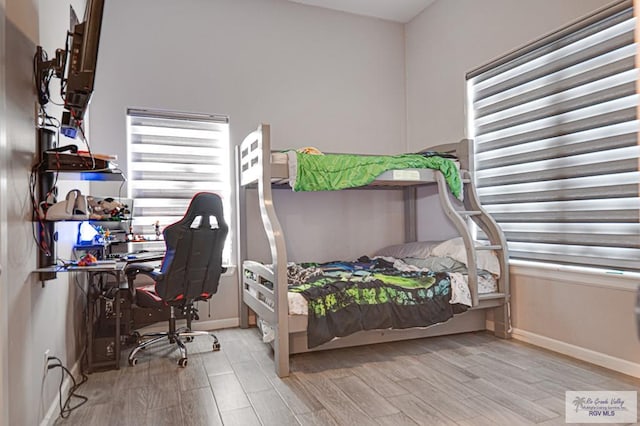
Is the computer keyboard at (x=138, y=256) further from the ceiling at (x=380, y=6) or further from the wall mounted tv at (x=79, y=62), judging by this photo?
the ceiling at (x=380, y=6)

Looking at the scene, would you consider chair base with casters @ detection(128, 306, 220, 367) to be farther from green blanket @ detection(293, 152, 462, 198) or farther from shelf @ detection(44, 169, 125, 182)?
green blanket @ detection(293, 152, 462, 198)

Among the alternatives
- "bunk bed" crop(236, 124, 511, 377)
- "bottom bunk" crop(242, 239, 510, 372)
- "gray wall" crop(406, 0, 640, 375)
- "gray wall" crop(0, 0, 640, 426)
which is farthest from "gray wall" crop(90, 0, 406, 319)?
"bottom bunk" crop(242, 239, 510, 372)

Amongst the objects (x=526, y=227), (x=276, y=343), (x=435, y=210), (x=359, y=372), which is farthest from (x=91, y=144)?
(x=526, y=227)

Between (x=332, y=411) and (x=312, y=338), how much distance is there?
23.4 inches

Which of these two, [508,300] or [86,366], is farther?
[508,300]

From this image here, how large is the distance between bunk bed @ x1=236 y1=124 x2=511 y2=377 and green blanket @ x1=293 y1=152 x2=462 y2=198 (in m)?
0.03

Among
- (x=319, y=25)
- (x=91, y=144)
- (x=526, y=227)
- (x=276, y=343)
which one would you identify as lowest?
(x=276, y=343)

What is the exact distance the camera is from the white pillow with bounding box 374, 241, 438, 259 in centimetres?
377

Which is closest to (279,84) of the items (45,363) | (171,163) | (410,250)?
(171,163)

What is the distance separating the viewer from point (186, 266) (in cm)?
282

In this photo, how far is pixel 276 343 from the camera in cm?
256

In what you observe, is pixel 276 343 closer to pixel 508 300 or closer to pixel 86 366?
pixel 86 366

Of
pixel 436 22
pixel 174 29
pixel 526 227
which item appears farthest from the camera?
pixel 436 22

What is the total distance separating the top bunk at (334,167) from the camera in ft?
9.48
